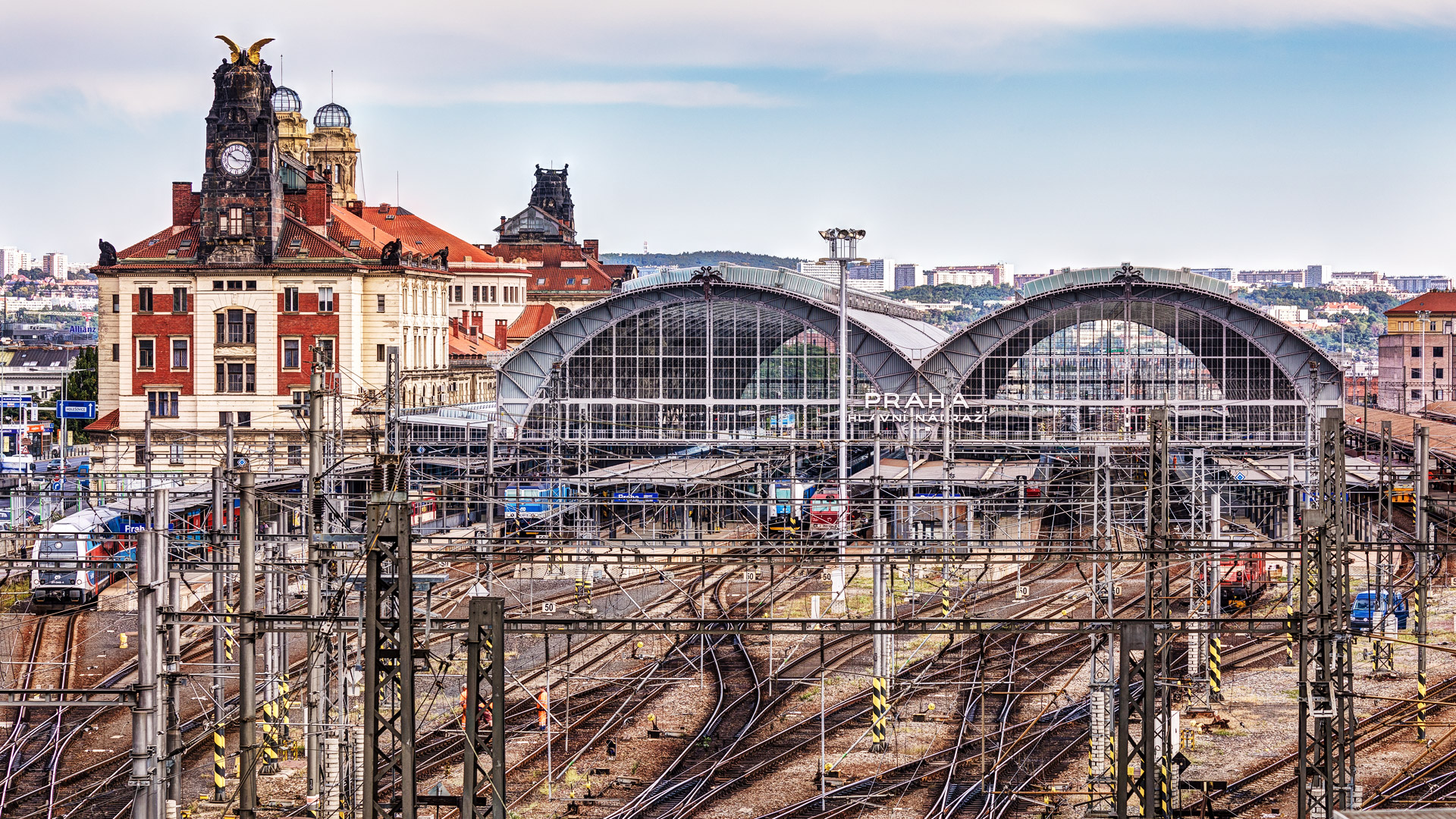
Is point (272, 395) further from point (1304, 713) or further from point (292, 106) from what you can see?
point (1304, 713)

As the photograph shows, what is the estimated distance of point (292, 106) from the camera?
101188 mm

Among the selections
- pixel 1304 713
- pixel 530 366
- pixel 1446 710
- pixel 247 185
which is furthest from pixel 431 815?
pixel 247 185

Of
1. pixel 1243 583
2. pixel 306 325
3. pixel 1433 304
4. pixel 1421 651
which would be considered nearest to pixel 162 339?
pixel 306 325

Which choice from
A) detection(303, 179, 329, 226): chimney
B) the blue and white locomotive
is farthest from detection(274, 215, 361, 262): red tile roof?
the blue and white locomotive

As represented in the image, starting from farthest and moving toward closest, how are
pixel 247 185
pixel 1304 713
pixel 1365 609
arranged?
pixel 247 185, pixel 1365 609, pixel 1304 713

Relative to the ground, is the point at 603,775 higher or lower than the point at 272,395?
lower

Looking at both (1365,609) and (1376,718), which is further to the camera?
(1365,609)

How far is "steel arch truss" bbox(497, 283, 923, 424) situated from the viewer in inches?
2376

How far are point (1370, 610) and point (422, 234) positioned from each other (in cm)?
7501

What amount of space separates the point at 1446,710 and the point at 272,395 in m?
45.9

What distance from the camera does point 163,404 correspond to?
66.9 meters

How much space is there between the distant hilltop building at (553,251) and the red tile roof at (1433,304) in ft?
177

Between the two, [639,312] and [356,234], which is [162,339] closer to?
[356,234]

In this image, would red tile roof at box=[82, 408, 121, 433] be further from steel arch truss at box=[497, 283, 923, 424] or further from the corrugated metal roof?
the corrugated metal roof
